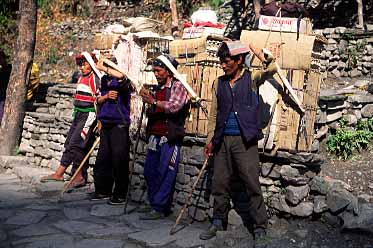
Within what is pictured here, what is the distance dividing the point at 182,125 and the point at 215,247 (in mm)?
1497

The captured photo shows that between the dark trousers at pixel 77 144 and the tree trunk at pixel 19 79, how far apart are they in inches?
88.1

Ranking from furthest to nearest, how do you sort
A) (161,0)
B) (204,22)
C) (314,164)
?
(161,0), (204,22), (314,164)

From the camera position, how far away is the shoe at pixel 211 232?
15.0 ft

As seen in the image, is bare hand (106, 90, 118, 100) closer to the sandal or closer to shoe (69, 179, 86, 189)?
shoe (69, 179, 86, 189)

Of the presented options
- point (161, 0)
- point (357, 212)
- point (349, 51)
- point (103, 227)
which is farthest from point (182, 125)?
point (161, 0)

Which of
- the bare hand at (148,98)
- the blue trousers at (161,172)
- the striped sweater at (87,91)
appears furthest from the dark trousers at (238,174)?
the striped sweater at (87,91)

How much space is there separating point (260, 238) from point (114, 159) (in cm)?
227

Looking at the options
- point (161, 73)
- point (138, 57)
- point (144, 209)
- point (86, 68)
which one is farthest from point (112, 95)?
point (144, 209)

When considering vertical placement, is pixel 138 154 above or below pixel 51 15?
below

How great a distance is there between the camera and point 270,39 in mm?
4969

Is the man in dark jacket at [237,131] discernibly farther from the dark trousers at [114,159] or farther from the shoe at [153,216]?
the dark trousers at [114,159]

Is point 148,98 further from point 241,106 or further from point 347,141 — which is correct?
point 347,141

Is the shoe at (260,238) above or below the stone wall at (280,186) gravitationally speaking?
below

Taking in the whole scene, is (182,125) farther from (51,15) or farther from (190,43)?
(51,15)
